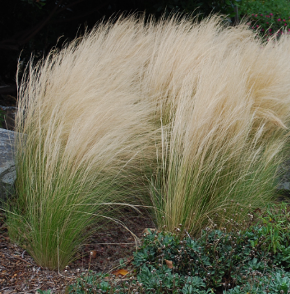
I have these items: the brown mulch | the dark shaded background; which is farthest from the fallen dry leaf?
the dark shaded background

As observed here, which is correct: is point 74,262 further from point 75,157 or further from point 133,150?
point 133,150

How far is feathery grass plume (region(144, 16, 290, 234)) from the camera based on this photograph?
7.62ft

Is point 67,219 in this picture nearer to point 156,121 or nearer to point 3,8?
point 156,121

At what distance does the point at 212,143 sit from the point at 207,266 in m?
0.88

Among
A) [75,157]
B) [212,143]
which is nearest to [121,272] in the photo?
[75,157]

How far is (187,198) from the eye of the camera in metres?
2.30

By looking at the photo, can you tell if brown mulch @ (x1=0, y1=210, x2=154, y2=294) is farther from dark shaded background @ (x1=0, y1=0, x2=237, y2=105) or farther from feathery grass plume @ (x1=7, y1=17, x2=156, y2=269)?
dark shaded background @ (x1=0, y1=0, x2=237, y2=105)

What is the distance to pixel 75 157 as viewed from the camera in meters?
2.22

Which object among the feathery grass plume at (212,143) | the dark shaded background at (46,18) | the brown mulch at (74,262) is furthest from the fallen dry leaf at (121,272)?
the dark shaded background at (46,18)

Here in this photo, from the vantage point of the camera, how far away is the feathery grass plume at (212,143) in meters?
2.32

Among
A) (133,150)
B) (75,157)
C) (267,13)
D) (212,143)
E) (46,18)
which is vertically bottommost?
(75,157)

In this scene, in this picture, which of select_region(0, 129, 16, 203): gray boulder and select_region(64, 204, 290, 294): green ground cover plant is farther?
select_region(0, 129, 16, 203): gray boulder

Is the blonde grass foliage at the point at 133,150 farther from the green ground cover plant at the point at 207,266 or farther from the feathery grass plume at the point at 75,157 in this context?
the green ground cover plant at the point at 207,266

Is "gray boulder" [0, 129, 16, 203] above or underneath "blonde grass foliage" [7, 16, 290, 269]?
underneath
